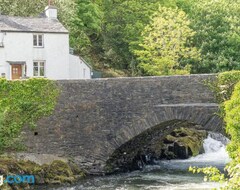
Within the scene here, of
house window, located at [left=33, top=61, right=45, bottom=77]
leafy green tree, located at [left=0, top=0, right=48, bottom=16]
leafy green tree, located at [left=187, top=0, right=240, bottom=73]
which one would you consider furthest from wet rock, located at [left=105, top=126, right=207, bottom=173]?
leafy green tree, located at [left=0, top=0, right=48, bottom=16]

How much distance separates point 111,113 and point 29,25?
1264cm

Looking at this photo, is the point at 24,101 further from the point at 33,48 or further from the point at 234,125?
the point at 33,48

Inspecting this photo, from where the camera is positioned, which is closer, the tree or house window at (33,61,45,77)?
house window at (33,61,45,77)

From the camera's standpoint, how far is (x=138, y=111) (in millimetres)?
20812

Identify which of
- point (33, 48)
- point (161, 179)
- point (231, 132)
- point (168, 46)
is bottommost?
point (161, 179)

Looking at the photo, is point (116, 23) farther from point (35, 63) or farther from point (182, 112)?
point (182, 112)

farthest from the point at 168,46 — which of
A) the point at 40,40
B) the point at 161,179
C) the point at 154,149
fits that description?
the point at 161,179

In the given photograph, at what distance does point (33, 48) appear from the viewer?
31438 millimetres

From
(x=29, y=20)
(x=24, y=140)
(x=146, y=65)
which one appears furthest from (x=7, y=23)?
(x=24, y=140)

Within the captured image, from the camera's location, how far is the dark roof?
101 feet

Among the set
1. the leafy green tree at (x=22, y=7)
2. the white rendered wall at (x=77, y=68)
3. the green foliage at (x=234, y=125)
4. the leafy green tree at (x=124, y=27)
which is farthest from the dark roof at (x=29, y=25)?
the green foliage at (x=234, y=125)

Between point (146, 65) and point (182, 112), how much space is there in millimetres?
14336

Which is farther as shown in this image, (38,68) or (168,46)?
(168,46)

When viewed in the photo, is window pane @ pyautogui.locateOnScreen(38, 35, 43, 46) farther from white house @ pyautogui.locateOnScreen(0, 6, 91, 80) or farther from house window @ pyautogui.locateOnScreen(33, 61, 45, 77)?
house window @ pyautogui.locateOnScreen(33, 61, 45, 77)
